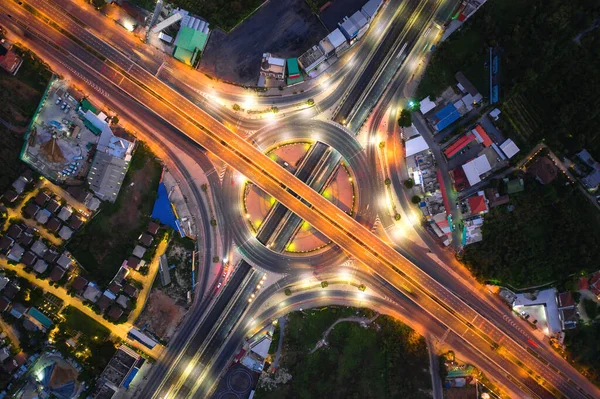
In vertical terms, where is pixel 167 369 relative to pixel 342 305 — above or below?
below

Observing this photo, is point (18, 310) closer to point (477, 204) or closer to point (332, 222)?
point (332, 222)

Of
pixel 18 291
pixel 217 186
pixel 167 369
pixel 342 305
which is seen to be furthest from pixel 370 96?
pixel 18 291

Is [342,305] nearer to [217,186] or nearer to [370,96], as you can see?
[217,186]

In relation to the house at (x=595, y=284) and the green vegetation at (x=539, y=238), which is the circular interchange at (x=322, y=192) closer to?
the green vegetation at (x=539, y=238)

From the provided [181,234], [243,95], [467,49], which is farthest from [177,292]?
[467,49]

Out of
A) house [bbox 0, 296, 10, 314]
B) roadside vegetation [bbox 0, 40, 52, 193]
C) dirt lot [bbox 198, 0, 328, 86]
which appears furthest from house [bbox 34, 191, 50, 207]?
dirt lot [bbox 198, 0, 328, 86]

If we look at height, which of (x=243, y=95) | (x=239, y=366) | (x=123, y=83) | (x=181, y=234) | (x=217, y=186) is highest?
(x=243, y=95)

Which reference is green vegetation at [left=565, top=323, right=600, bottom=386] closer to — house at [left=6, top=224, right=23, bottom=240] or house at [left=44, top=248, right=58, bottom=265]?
house at [left=44, top=248, right=58, bottom=265]

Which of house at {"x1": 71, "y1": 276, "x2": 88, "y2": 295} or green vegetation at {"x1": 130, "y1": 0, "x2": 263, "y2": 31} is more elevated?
green vegetation at {"x1": 130, "y1": 0, "x2": 263, "y2": 31}

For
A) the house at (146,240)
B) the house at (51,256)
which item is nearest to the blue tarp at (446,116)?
the house at (146,240)
